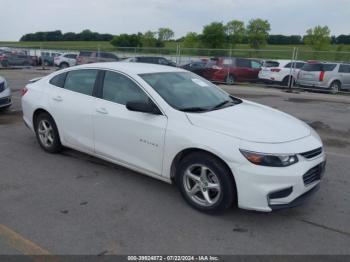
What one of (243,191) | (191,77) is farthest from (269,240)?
(191,77)

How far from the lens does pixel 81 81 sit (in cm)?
538

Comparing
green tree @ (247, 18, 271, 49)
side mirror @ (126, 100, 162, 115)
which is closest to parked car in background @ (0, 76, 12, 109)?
side mirror @ (126, 100, 162, 115)

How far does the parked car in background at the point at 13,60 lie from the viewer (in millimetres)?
27359

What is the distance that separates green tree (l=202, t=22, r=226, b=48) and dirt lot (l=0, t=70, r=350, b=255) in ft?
209

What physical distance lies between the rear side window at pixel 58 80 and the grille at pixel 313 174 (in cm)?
379

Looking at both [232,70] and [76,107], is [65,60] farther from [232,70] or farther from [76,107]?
[76,107]

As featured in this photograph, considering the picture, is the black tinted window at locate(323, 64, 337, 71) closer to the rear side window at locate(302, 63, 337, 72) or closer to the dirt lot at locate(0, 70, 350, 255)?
the rear side window at locate(302, 63, 337, 72)

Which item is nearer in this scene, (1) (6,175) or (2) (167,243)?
(2) (167,243)

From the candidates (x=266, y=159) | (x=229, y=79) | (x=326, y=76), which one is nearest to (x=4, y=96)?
(x=266, y=159)

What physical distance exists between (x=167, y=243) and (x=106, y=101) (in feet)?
7.21

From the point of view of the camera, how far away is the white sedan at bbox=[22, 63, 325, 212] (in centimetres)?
361

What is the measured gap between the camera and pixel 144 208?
4.12 meters

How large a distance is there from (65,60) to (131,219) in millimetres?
28298

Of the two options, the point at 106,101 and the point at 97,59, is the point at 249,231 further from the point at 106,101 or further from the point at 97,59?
the point at 97,59
